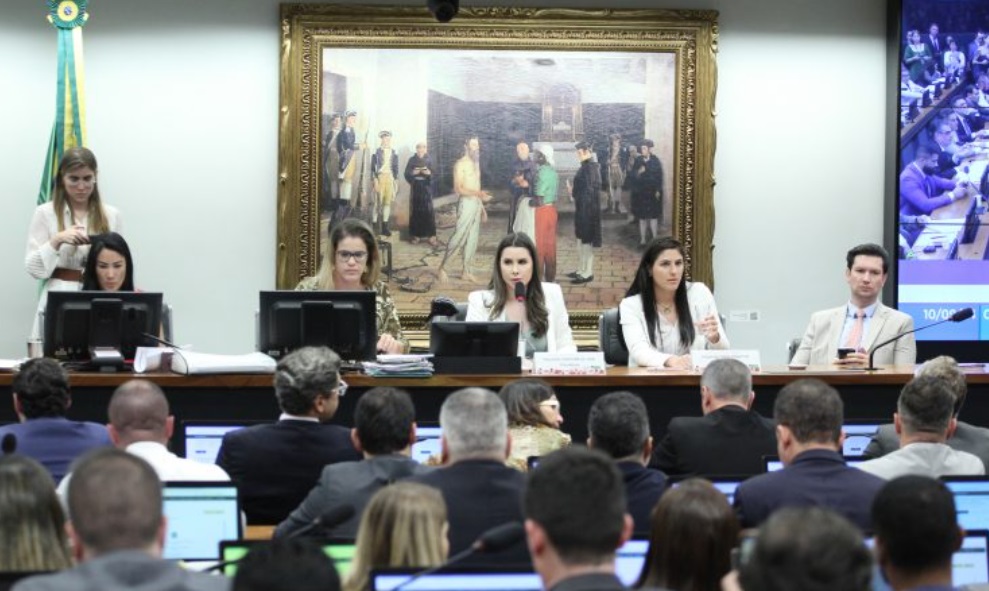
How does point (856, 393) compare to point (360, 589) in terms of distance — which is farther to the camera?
point (856, 393)

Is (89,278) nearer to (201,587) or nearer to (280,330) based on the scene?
(280,330)

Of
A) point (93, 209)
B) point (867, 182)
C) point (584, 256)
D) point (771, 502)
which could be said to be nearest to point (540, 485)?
point (771, 502)

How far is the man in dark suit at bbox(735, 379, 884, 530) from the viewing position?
396 cm

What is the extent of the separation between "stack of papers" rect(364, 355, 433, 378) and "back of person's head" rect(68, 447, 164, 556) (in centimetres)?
385

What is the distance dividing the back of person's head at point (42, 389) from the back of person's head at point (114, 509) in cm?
247

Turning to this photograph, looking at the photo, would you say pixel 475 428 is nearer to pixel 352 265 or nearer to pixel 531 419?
pixel 531 419

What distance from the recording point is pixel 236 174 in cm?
896

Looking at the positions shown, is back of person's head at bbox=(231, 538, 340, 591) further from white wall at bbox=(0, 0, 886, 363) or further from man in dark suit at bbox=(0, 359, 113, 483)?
white wall at bbox=(0, 0, 886, 363)

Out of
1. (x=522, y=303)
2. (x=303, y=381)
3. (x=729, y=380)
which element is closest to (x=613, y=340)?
(x=522, y=303)

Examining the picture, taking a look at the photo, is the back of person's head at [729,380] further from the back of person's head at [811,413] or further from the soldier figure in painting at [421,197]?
the soldier figure in painting at [421,197]

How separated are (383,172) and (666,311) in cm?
229

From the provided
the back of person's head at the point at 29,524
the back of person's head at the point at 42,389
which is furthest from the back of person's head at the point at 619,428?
the back of person's head at the point at 42,389

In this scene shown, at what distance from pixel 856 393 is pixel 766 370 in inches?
16.7

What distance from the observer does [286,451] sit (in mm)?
4902
